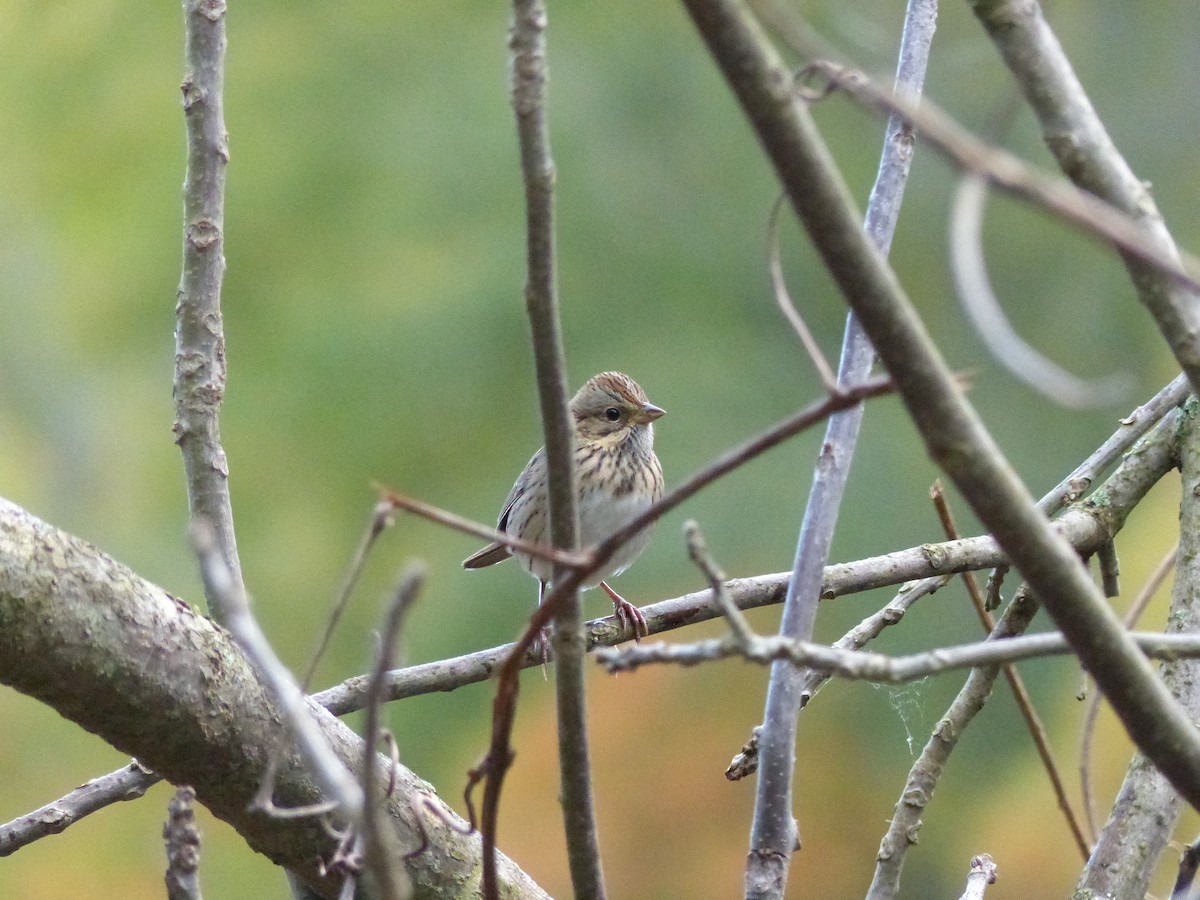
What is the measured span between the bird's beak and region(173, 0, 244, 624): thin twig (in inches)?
67.4

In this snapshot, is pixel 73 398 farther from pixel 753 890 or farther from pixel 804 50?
pixel 804 50

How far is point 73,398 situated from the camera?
3.92 metres

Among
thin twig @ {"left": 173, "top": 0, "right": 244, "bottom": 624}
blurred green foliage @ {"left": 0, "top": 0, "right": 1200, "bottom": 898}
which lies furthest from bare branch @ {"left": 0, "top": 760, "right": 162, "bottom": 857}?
blurred green foliage @ {"left": 0, "top": 0, "right": 1200, "bottom": 898}

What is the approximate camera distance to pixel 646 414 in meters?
3.43

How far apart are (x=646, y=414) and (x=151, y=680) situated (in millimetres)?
2341

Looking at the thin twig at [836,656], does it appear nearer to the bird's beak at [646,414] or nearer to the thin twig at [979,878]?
the thin twig at [979,878]

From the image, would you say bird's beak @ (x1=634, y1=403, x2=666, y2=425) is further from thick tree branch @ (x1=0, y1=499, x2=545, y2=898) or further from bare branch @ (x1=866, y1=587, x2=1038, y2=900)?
thick tree branch @ (x1=0, y1=499, x2=545, y2=898)

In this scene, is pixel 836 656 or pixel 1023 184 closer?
pixel 1023 184

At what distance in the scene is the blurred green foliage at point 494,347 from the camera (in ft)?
10.9

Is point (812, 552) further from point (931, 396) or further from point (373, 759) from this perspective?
point (373, 759)

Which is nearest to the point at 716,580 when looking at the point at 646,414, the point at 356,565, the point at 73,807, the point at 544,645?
the point at 356,565

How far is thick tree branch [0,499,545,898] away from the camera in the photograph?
111 centimetres

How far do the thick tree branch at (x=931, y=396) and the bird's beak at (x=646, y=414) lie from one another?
2541mm

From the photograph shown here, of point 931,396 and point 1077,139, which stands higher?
point 1077,139
